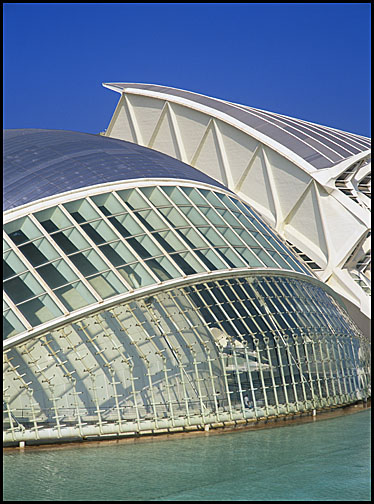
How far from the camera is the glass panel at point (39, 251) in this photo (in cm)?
1972

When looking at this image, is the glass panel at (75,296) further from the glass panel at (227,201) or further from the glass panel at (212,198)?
the glass panel at (227,201)

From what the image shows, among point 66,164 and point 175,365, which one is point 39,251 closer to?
point 66,164

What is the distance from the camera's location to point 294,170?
115 ft

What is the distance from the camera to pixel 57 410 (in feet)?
60.7

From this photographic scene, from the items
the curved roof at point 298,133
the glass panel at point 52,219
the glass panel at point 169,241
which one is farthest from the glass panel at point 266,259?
the curved roof at point 298,133

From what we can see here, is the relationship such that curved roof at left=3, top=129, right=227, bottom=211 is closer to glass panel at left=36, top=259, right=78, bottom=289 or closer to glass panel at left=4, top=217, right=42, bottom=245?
glass panel at left=4, top=217, right=42, bottom=245

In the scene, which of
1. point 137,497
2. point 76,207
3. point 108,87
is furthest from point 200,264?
point 108,87

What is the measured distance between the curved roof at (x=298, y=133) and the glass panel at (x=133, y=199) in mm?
13843

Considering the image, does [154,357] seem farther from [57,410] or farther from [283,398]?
[283,398]

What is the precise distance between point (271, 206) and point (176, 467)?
78.7ft

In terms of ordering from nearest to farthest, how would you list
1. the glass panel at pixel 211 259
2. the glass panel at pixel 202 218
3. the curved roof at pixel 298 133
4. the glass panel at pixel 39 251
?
the glass panel at pixel 39 251 → the glass panel at pixel 211 259 → the glass panel at pixel 202 218 → the curved roof at pixel 298 133

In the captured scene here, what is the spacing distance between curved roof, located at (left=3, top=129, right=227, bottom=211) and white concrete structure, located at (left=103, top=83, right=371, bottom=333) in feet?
30.7

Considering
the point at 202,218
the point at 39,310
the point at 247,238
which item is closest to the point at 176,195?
the point at 202,218

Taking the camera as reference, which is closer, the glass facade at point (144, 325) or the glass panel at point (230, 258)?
the glass facade at point (144, 325)
